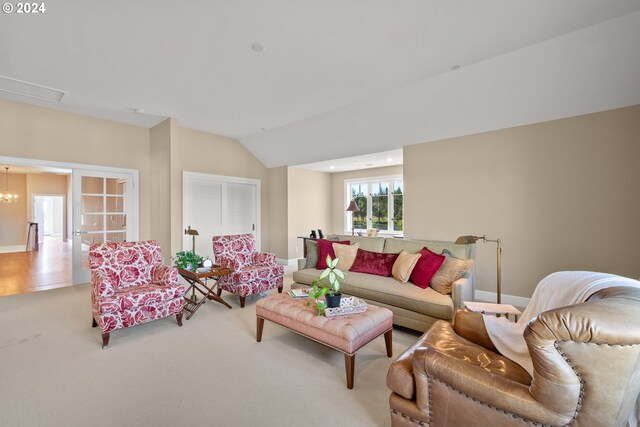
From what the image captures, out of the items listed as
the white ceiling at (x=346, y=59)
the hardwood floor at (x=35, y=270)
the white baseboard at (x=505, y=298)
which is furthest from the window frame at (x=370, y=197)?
the hardwood floor at (x=35, y=270)

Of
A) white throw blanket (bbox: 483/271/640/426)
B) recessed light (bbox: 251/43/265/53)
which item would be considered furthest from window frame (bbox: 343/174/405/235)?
white throw blanket (bbox: 483/271/640/426)

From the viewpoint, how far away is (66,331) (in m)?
3.20

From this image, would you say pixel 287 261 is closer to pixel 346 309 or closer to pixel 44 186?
pixel 346 309

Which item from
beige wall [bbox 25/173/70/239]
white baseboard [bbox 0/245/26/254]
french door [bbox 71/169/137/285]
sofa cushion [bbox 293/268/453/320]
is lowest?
white baseboard [bbox 0/245/26/254]

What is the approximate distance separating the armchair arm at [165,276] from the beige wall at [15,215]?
974 centimetres

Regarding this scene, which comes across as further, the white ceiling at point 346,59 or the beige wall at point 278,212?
the beige wall at point 278,212

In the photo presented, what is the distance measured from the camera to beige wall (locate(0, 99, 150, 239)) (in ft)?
14.5

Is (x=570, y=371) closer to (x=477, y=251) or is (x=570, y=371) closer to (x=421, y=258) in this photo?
(x=421, y=258)

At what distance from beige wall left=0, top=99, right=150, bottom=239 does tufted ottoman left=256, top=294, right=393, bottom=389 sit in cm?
424

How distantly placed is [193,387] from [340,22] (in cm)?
329

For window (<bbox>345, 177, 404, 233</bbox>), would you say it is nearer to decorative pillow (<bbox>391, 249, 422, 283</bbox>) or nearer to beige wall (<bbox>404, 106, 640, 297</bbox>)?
beige wall (<bbox>404, 106, 640, 297</bbox>)

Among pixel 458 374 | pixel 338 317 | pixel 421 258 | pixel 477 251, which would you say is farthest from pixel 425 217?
pixel 458 374

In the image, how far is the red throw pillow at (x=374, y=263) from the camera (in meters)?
3.73

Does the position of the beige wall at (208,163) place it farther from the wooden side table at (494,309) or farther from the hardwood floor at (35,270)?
the wooden side table at (494,309)
